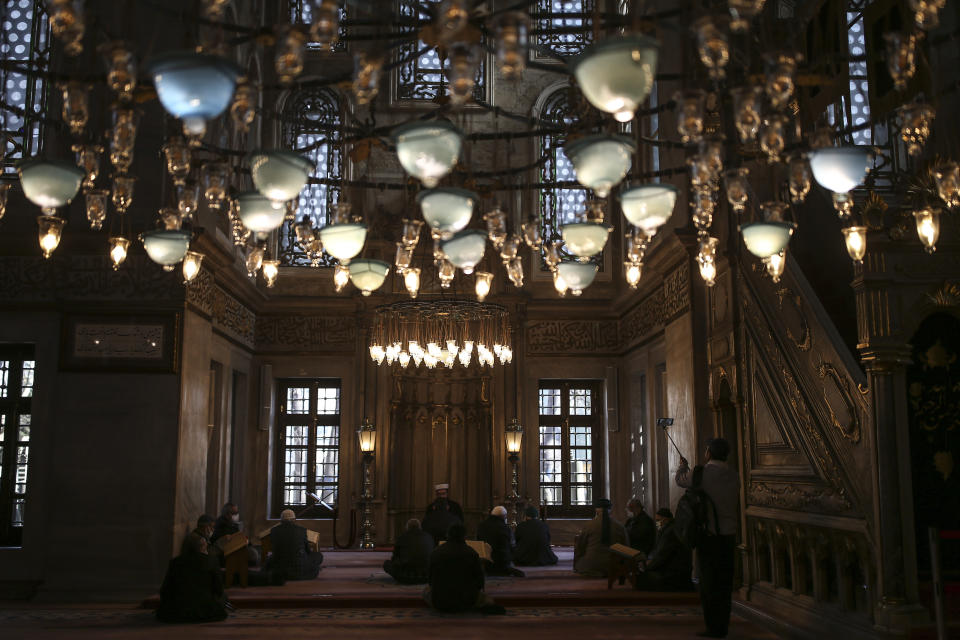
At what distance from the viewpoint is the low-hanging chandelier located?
1002 centimetres

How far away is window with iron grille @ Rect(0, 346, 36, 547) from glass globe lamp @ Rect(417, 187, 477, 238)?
654 centimetres

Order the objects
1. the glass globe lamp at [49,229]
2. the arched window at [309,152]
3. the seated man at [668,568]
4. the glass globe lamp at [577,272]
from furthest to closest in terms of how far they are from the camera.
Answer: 1. the arched window at [309,152]
2. the seated man at [668,568]
3. the glass globe lamp at [49,229]
4. the glass globe lamp at [577,272]

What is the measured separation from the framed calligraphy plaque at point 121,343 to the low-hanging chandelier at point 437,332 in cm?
259

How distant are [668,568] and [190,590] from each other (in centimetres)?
402

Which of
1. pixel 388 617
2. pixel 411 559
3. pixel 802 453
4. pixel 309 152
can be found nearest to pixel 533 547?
pixel 411 559

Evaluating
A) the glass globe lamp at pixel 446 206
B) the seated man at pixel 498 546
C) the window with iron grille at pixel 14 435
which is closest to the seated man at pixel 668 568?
the seated man at pixel 498 546

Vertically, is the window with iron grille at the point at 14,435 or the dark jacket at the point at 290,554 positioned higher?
the window with iron grille at the point at 14,435

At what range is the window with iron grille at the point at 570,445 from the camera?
12219mm

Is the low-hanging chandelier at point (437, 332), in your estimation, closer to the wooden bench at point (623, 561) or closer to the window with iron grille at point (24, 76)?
the wooden bench at point (623, 561)

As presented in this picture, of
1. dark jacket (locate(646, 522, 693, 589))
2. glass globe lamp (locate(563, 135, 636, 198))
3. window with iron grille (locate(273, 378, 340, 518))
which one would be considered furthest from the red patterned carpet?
window with iron grille (locate(273, 378, 340, 518))

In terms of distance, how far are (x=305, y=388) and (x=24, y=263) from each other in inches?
188

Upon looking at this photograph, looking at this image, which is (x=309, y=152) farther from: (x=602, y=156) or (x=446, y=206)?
(x=602, y=156)

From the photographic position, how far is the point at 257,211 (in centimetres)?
382

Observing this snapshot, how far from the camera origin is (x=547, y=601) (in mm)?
7324
